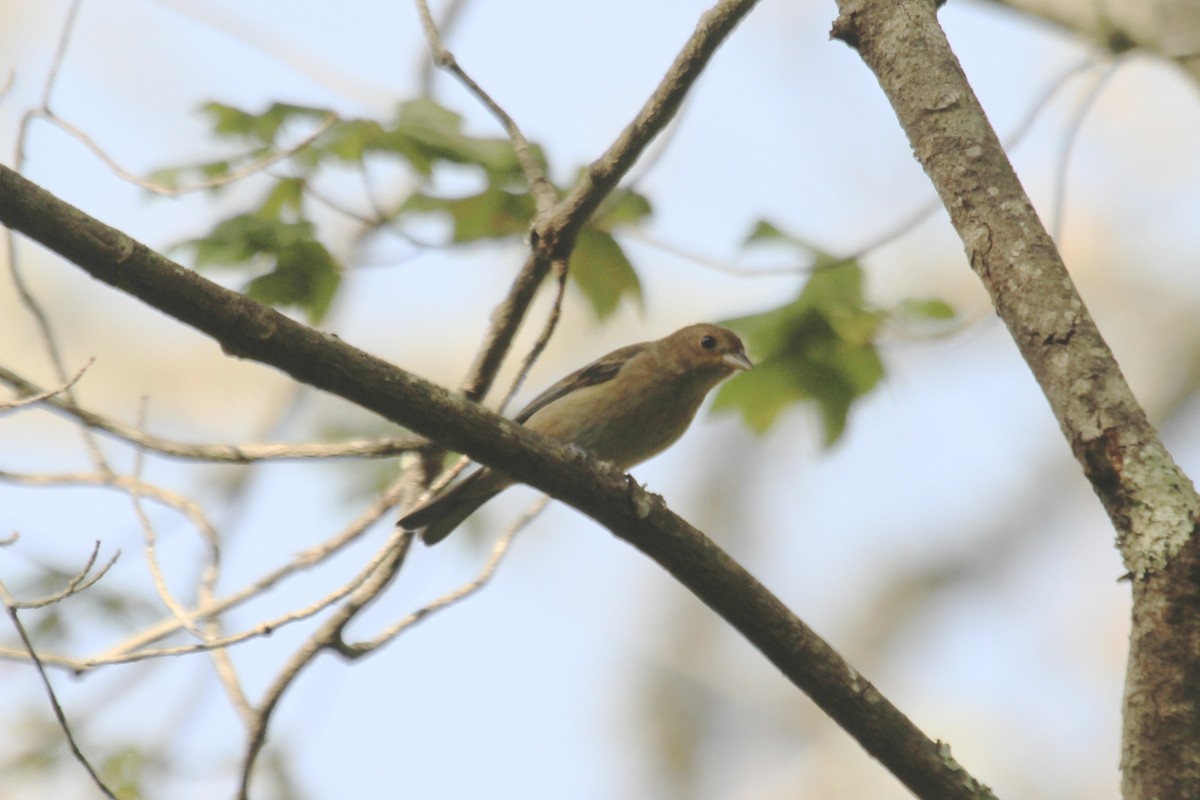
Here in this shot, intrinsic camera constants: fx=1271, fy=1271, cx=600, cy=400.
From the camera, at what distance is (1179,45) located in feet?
20.6

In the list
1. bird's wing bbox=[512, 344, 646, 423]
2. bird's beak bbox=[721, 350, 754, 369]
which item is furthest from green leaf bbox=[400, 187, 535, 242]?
bird's wing bbox=[512, 344, 646, 423]

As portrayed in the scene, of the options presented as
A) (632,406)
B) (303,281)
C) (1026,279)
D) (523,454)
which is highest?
(632,406)

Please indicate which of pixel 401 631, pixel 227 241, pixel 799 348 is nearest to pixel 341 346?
pixel 401 631

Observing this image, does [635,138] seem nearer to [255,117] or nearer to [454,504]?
[255,117]

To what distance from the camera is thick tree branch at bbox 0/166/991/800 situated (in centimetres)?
300

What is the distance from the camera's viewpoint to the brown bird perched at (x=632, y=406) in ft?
20.1

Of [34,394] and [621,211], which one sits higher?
[621,211]

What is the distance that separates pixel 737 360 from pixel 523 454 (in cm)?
297

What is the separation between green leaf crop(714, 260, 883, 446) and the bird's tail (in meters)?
1.38

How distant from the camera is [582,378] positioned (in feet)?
22.3

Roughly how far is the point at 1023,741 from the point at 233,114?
13.9 meters

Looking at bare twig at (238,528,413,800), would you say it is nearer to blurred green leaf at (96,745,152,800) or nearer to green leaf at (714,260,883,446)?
blurred green leaf at (96,745,152,800)

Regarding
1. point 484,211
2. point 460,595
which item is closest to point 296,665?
point 460,595

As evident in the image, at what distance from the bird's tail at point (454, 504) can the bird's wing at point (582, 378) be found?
2.59 ft
